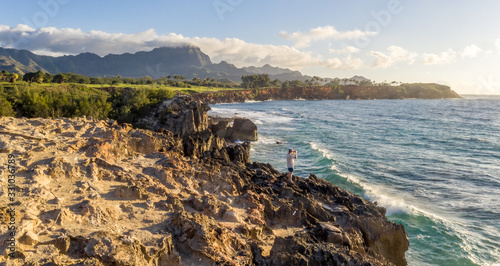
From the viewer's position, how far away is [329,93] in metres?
167

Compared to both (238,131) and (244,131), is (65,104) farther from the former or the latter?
(244,131)

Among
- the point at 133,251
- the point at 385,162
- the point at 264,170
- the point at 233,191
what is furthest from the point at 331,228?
the point at 385,162

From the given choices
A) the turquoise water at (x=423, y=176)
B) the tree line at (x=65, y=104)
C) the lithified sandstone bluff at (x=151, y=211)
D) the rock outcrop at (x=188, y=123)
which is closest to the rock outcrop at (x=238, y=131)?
the rock outcrop at (x=188, y=123)

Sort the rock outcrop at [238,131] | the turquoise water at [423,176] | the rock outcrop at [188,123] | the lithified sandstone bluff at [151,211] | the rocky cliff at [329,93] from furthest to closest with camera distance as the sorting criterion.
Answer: the rocky cliff at [329,93]
the rock outcrop at [238,131]
the rock outcrop at [188,123]
the turquoise water at [423,176]
the lithified sandstone bluff at [151,211]

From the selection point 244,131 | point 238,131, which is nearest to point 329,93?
point 244,131

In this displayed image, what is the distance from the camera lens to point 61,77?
58.7m

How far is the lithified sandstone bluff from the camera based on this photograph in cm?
657

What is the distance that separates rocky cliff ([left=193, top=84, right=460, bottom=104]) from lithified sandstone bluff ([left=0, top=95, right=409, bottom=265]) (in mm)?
A: 90928

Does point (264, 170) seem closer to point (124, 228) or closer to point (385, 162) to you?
point (124, 228)

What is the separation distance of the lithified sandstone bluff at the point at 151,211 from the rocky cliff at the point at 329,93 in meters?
90.9

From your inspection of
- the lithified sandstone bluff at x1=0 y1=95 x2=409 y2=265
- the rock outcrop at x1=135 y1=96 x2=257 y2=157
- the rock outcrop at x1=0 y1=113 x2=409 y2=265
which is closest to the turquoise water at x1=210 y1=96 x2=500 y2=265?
the rock outcrop at x1=135 y1=96 x2=257 y2=157

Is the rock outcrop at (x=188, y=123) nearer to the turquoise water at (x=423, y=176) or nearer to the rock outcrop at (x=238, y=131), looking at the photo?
the rock outcrop at (x=238, y=131)

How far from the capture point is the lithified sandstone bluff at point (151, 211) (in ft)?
21.6

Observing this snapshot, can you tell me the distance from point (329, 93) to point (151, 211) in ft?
550
